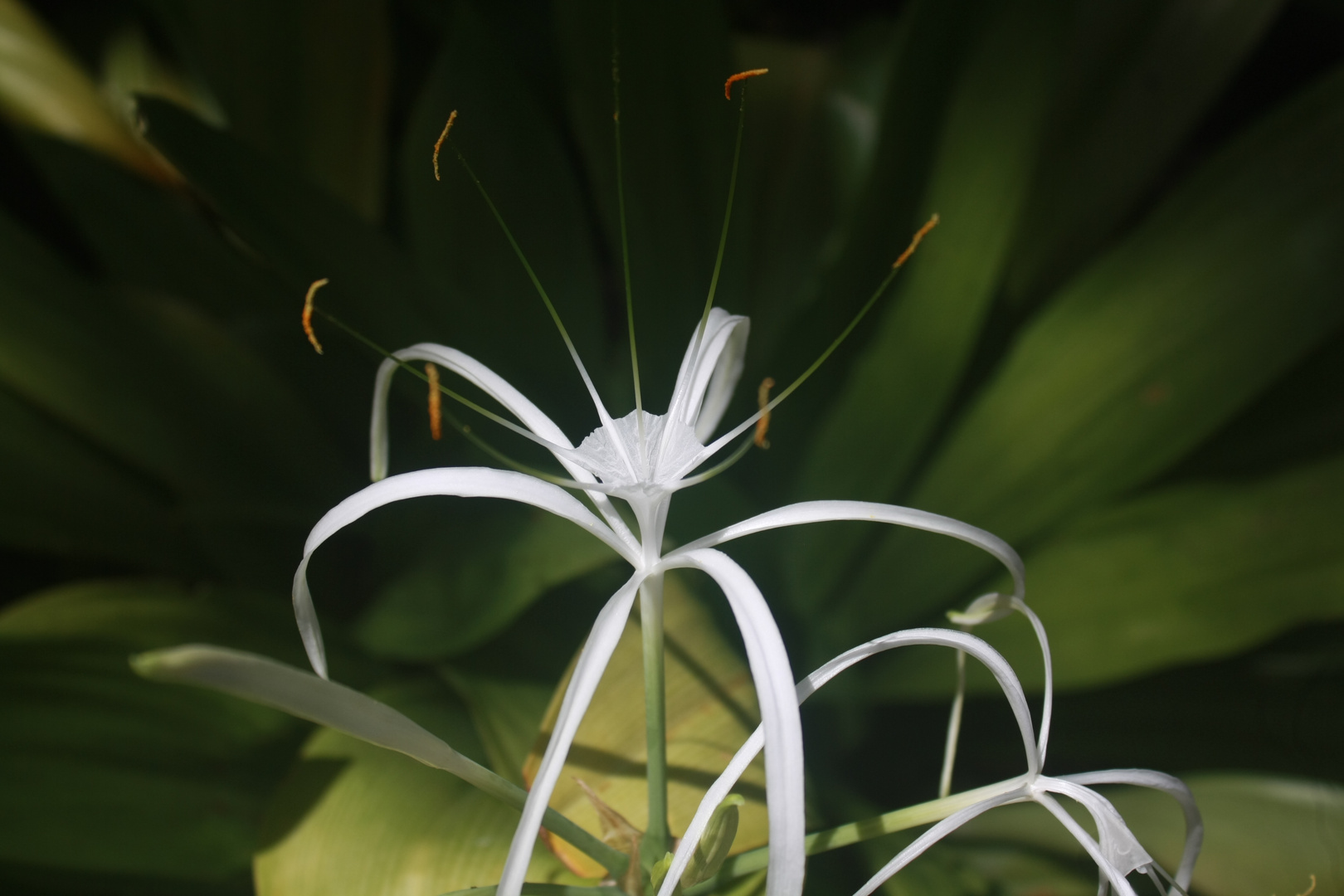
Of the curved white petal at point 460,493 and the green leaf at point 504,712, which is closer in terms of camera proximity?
the curved white petal at point 460,493

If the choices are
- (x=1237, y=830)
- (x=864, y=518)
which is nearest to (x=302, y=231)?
(x=864, y=518)

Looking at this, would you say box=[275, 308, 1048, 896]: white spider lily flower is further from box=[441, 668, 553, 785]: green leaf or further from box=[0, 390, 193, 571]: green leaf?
box=[0, 390, 193, 571]: green leaf

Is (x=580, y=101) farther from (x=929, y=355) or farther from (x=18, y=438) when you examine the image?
(x=18, y=438)

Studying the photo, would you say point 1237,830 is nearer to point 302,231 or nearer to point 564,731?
point 564,731

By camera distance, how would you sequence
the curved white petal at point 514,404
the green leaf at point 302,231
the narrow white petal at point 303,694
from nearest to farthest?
the narrow white petal at point 303,694, the curved white petal at point 514,404, the green leaf at point 302,231

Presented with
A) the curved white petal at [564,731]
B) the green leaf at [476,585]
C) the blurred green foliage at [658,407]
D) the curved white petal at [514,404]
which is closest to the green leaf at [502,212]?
the blurred green foliage at [658,407]

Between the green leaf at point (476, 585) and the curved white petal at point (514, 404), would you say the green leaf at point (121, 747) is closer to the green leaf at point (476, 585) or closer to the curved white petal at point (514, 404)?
the green leaf at point (476, 585)

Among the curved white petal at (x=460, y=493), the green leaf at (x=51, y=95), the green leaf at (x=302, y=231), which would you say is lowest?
the curved white petal at (x=460, y=493)
